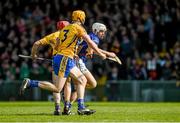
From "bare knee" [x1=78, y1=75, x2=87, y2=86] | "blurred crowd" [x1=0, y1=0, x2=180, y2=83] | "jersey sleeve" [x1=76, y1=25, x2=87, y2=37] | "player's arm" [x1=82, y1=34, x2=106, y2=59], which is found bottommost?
"bare knee" [x1=78, y1=75, x2=87, y2=86]

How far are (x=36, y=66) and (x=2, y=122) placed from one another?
57.2ft

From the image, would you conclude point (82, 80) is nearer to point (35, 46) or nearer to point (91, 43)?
point (91, 43)

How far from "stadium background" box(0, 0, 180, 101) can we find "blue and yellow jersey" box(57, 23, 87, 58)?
13.2 meters

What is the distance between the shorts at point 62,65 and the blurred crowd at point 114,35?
1417cm

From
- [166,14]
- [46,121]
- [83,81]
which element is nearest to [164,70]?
[166,14]

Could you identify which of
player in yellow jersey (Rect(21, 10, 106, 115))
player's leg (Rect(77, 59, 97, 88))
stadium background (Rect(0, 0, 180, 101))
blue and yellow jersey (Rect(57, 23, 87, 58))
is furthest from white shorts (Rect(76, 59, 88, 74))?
stadium background (Rect(0, 0, 180, 101))

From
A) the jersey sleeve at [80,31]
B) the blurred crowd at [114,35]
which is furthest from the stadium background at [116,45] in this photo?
the jersey sleeve at [80,31]

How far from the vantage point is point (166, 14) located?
33.5 meters

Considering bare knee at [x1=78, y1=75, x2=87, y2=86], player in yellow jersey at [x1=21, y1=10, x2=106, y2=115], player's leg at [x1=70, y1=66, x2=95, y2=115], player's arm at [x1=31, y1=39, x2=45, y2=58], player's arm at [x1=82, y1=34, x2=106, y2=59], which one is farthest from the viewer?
player's arm at [x1=31, y1=39, x2=45, y2=58]

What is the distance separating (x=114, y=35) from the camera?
32.8m

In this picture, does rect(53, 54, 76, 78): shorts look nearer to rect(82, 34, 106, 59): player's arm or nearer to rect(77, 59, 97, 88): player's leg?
rect(82, 34, 106, 59): player's arm

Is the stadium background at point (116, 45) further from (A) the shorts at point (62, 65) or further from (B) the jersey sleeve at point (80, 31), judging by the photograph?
(B) the jersey sleeve at point (80, 31)

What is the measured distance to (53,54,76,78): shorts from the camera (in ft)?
55.0

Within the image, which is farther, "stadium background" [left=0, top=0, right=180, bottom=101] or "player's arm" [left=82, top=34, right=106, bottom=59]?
"stadium background" [left=0, top=0, right=180, bottom=101]
